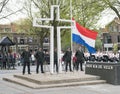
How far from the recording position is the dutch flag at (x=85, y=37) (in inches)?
799

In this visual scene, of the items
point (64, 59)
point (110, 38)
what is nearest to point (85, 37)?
point (64, 59)

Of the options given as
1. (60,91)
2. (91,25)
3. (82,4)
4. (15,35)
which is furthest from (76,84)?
(15,35)

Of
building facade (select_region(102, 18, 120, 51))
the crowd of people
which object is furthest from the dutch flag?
building facade (select_region(102, 18, 120, 51))

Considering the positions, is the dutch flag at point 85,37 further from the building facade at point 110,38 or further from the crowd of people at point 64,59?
the building facade at point 110,38

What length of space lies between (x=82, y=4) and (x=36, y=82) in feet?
84.0

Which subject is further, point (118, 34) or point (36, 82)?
point (118, 34)

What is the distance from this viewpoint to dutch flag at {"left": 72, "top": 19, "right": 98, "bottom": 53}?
2030cm

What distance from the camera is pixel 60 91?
15.8 m

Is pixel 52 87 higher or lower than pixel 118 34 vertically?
lower

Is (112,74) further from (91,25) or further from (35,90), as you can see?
(91,25)

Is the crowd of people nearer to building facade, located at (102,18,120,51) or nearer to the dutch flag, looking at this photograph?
the dutch flag

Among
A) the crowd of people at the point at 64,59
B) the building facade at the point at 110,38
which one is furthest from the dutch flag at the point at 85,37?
the building facade at the point at 110,38

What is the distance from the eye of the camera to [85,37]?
2056cm

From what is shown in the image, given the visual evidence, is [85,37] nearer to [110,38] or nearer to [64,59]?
[64,59]
